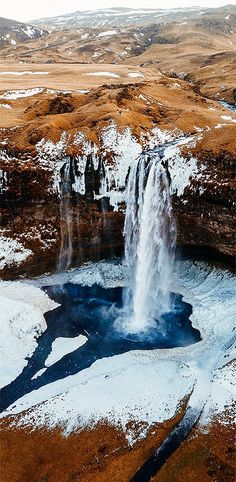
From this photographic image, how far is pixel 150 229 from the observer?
3766 cm

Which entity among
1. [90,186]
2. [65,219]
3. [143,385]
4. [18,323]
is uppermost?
[90,186]

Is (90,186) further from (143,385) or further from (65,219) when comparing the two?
(143,385)

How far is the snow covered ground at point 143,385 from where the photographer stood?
23.6 metres

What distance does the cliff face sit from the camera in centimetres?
3728

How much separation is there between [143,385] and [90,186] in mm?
20130

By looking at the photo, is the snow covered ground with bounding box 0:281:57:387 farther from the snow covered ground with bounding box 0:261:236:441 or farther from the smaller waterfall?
the smaller waterfall

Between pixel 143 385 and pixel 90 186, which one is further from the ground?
pixel 90 186

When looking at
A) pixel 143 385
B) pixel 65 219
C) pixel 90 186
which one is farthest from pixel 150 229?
pixel 143 385

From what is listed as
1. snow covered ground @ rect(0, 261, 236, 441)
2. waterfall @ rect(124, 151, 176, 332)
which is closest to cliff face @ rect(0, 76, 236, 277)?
waterfall @ rect(124, 151, 176, 332)

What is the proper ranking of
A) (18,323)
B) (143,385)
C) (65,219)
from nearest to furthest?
1. (143,385)
2. (18,323)
3. (65,219)

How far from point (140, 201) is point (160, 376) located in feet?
55.3

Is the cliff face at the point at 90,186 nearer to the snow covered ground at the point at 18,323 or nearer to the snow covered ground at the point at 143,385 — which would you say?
the snow covered ground at the point at 18,323

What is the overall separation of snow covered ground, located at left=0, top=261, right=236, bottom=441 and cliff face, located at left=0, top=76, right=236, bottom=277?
7.68 m

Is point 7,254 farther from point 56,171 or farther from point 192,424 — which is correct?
point 192,424
